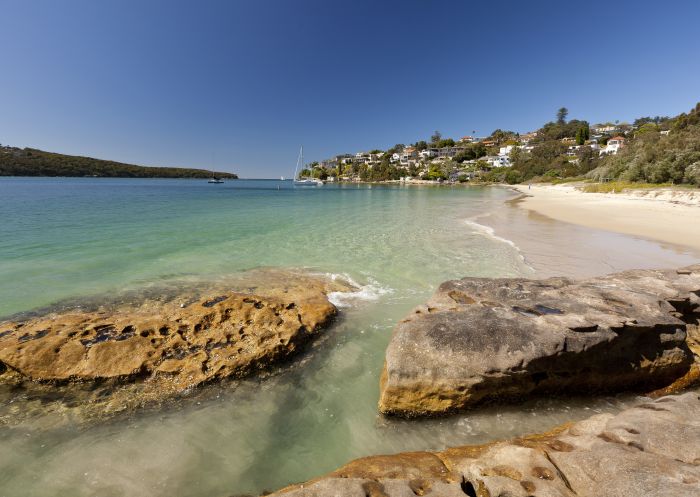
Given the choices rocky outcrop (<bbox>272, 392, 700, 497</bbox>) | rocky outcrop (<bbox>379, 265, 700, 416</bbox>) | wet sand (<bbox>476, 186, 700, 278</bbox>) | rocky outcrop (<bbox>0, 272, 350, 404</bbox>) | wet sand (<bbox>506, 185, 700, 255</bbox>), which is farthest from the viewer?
wet sand (<bbox>506, 185, 700, 255</bbox>)

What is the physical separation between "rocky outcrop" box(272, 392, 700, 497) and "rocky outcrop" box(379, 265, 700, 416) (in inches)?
36.9

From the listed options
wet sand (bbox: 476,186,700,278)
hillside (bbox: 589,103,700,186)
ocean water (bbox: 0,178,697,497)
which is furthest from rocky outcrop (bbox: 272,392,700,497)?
hillside (bbox: 589,103,700,186)

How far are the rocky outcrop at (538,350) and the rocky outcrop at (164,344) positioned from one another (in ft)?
7.49

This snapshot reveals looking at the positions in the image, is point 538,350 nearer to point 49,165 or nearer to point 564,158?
point 564,158

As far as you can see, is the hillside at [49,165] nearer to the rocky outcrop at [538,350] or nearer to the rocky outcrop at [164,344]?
the rocky outcrop at [164,344]

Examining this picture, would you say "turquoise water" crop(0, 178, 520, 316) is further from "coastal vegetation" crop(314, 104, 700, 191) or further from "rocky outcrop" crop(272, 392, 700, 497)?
"coastal vegetation" crop(314, 104, 700, 191)

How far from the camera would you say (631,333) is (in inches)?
174

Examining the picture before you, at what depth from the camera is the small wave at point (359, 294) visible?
7.84m

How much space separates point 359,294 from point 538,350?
487cm

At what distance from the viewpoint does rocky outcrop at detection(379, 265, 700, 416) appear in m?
4.03

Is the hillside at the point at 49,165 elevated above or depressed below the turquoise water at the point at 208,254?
above

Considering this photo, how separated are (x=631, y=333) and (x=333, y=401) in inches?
Answer: 177

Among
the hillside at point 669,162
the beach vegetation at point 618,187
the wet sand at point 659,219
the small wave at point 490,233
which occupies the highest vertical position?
the hillside at point 669,162

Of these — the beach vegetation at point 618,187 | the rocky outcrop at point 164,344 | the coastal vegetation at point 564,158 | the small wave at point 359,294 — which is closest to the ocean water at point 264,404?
the small wave at point 359,294
